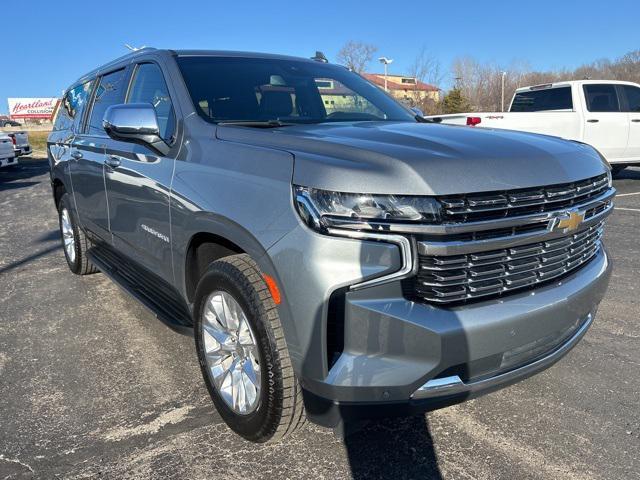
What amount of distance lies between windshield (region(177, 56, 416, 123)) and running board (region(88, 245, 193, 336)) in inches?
44.1

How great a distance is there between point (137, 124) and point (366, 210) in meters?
1.53

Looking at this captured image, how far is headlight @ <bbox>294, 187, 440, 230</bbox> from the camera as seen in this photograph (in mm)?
1998

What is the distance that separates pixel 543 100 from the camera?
10977 mm

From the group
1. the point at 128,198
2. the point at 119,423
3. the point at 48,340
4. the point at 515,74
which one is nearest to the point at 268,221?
the point at 119,423

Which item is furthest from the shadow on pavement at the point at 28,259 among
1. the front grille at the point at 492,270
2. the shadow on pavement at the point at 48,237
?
the front grille at the point at 492,270

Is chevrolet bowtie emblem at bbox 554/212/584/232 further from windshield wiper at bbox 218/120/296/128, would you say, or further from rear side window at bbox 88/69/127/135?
rear side window at bbox 88/69/127/135

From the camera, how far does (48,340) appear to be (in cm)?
392

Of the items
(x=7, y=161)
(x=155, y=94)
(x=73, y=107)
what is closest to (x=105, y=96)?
(x=155, y=94)

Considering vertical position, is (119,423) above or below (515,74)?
below

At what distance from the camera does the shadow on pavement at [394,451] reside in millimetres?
2365

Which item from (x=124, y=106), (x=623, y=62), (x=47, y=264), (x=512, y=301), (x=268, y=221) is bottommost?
(x=47, y=264)

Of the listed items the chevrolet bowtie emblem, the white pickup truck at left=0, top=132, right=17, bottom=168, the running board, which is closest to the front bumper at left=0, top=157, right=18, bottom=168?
the white pickup truck at left=0, top=132, right=17, bottom=168

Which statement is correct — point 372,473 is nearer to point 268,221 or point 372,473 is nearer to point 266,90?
point 268,221

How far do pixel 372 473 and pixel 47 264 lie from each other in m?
5.08
